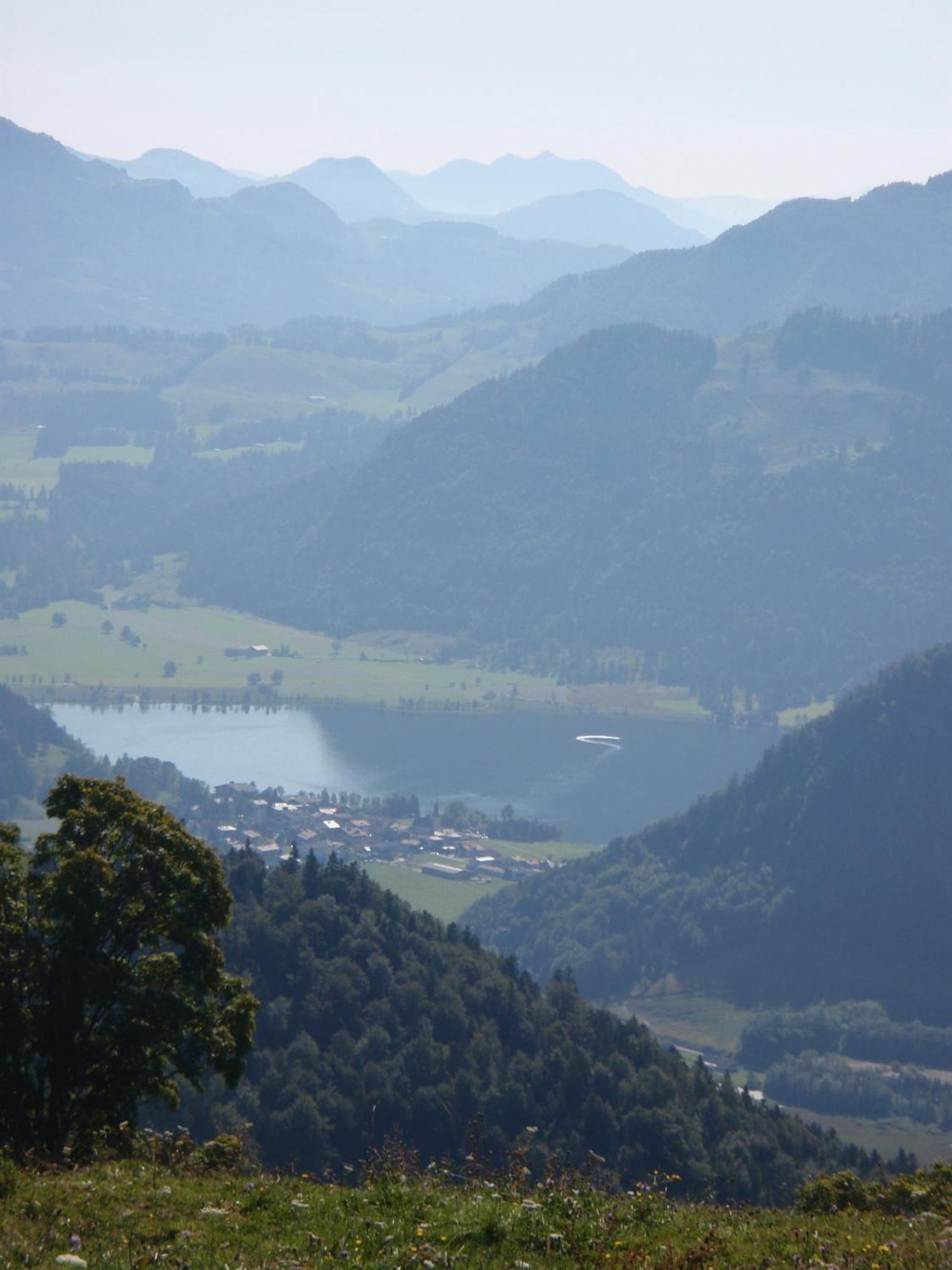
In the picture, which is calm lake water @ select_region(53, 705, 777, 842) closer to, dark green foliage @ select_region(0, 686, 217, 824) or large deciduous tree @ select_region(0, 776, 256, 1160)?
dark green foliage @ select_region(0, 686, 217, 824)

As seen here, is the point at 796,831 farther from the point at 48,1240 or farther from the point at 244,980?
the point at 48,1240

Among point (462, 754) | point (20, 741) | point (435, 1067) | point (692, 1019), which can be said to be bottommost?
point (692, 1019)

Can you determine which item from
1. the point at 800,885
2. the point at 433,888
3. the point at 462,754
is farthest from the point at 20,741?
the point at 800,885

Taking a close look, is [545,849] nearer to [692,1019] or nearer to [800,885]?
[800,885]

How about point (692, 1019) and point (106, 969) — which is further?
point (692, 1019)

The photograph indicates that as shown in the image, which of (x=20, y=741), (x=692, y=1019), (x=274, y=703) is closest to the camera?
(x=692, y=1019)

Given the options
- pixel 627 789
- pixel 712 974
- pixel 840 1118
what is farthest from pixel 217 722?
pixel 840 1118

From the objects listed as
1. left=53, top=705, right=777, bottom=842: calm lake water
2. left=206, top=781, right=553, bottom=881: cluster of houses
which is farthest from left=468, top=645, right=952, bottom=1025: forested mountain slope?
left=53, top=705, right=777, bottom=842: calm lake water
